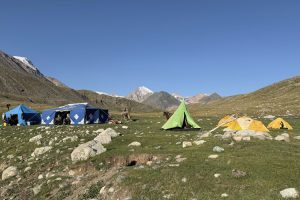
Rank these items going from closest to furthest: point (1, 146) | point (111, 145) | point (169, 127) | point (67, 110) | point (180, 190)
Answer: point (180, 190), point (111, 145), point (1, 146), point (169, 127), point (67, 110)

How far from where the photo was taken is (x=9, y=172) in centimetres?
2362

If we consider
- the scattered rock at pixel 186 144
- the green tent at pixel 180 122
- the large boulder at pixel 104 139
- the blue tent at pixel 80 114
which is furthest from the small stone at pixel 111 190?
the blue tent at pixel 80 114

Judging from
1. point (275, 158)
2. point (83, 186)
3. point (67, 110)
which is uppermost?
point (67, 110)

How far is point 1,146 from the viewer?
31703mm

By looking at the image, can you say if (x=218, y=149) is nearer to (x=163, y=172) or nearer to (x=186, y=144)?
(x=186, y=144)

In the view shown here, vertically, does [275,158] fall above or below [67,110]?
below

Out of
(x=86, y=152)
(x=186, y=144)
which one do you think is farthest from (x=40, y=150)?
(x=186, y=144)

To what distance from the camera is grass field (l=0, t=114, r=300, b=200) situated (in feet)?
50.7

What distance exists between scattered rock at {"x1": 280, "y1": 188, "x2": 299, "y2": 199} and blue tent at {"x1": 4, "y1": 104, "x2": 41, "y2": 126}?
162ft

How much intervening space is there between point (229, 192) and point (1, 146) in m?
22.7

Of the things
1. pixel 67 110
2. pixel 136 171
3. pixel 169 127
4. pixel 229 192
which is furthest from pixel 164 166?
pixel 67 110

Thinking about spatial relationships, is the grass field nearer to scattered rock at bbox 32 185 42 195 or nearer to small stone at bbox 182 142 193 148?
scattered rock at bbox 32 185 42 195

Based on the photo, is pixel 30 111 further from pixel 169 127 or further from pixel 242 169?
pixel 242 169

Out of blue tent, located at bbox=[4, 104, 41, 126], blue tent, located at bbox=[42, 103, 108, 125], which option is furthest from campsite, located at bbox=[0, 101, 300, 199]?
blue tent, located at bbox=[4, 104, 41, 126]
